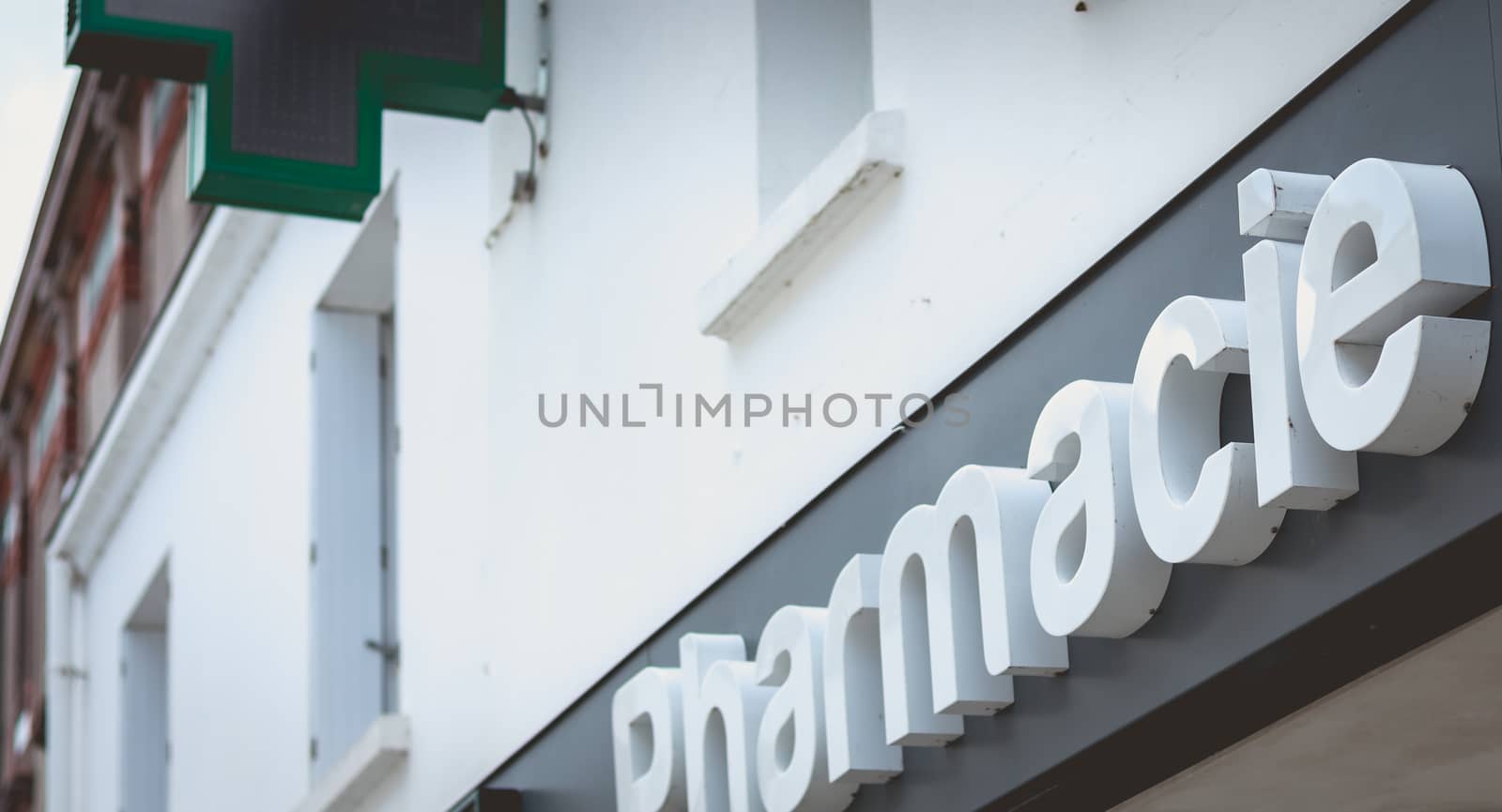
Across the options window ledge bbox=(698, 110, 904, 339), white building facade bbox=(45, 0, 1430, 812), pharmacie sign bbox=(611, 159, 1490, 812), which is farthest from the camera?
window ledge bbox=(698, 110, 904, 339)

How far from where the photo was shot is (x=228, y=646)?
1012cm

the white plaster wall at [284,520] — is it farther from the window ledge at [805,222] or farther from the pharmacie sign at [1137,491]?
the pharmacie sign at [1137,491]

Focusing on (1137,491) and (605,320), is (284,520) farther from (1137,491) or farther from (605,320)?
(1137,491)

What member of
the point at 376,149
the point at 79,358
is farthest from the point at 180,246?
the point at 376,149

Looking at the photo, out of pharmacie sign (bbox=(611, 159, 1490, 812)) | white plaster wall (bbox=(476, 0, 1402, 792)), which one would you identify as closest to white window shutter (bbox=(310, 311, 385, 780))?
white plaster wall (bbox=(476, 0, 1402, 792))

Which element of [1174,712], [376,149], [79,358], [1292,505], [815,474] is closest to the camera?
[1292,505]

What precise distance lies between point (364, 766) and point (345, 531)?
1395mm

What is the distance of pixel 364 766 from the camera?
7699 mm

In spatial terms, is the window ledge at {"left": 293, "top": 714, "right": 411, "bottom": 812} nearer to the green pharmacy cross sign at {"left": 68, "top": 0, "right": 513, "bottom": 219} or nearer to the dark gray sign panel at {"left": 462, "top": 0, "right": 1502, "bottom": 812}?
the green pharmacy cross sign at {"left": 68, "top": 0, "right": 513, "bottom": 219}

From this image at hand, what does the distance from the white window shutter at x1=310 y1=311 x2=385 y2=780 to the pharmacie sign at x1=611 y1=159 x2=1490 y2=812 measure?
13.1 feet

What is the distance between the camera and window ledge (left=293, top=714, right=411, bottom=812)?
7.57 meters

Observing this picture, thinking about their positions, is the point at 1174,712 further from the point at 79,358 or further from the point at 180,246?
the point at 79,358

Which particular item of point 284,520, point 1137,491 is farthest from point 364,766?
point 1137,491

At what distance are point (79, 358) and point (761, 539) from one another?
12012 mm
